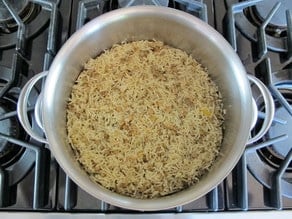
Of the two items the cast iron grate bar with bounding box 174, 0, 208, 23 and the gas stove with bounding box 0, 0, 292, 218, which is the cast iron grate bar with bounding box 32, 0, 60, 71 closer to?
the gas stove with bounding box 0, 0, 292, 218

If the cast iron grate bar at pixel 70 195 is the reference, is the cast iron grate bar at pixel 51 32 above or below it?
above

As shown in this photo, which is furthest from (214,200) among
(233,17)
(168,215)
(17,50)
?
(17,50)

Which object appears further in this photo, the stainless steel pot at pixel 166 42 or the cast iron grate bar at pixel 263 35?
the cast iron grate bar at pixel 263 35

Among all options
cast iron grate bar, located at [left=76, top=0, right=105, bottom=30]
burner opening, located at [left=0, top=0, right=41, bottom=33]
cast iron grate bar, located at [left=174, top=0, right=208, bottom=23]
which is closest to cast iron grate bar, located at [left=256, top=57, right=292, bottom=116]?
cast iron grate bar, located at [left=174, top=0, right=208, bottom=23]

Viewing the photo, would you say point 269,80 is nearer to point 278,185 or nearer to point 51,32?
point 278,185

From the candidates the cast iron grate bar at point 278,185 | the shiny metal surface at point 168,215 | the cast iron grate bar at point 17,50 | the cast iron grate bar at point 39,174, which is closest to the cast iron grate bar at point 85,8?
the cast iron grate bar at point 17,50

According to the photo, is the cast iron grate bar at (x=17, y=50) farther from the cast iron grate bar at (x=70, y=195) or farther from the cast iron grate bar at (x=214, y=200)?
the cast iron grate bar at (x=214, y=200)

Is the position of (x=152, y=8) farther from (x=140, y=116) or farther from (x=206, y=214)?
(x=206, y=214)

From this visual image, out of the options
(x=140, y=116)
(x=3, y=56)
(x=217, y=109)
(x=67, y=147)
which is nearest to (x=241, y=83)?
(x=217, y=109)
